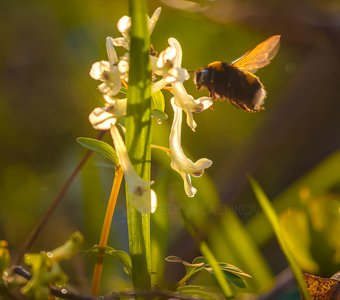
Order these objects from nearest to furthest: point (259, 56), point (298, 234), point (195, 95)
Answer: point (259, 56) < point (298, 234) < point (195, 95)

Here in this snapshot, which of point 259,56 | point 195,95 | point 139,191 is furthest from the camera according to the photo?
point 195,95

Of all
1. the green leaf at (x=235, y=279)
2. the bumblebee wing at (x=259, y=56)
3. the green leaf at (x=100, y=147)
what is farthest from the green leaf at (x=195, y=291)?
the bumblebee wing at (x=259, y=56)

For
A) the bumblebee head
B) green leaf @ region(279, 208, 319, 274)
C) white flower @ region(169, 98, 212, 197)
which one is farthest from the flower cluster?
green leaf @ region(279, 208, 319, 274)

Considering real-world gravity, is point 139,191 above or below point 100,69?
below

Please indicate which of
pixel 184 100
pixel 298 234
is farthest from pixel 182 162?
pixel 298 234

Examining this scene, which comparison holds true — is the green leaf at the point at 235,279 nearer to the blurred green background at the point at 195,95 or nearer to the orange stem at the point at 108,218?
the orange stem at the point at 108,218

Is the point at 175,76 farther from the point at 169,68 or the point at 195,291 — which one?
the point at 195,291

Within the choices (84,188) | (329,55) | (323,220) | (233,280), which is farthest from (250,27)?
(233,280)
